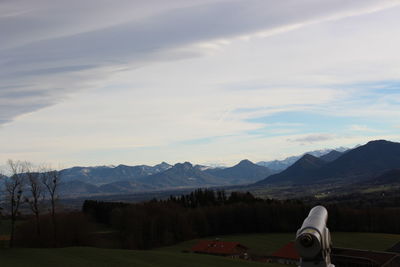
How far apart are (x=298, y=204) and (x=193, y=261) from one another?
73.8m

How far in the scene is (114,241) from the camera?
3664 inches

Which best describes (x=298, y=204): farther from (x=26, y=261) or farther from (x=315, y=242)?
(x=315, y=242)

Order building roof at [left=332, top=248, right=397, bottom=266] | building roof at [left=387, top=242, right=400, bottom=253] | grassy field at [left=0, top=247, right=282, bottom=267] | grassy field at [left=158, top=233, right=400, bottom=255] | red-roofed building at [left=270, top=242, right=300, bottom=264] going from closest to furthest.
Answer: grassy field at [left=0, top=247, right=282, bottom=267] < building roof at [left=332, top=248, right=397, bottom=266] < red-roofed building at [left=270, top=242, right=300, bottom=264] < building roof at [left=387, top=242, right=400, bottom=253] < grassy field at [left=158, top=233, right=400, bottom=255]

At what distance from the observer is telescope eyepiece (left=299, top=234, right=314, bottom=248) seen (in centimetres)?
1109

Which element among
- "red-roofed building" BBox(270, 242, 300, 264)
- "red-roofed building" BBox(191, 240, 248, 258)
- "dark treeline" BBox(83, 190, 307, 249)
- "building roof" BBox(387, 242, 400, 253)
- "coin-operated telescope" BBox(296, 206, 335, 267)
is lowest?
"building roof" BBox(387, 242, 400, 253)

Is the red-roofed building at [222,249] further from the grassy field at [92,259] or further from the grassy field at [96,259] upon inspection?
the grassy field at [92,259]

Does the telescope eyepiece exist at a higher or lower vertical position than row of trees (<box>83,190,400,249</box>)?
higher

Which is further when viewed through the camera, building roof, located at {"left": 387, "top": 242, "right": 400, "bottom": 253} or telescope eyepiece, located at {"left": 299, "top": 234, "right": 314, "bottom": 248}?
building roof, located at {"left": 387, "top": 242, "right": 400, "bottom": 253}

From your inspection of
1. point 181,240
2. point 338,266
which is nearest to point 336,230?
point 181,240

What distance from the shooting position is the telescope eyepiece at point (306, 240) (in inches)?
437

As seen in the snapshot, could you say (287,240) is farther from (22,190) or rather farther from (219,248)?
(22,190)

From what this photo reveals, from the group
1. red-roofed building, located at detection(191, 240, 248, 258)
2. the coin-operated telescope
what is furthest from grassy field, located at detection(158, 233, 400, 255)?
the coin-operated telescope

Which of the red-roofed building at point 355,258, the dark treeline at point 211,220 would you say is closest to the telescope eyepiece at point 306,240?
the red-roofed building at point 355,258

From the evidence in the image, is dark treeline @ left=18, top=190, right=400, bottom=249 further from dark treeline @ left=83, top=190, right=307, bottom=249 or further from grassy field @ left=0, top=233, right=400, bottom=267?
grassy field @ left=0, top=233, right=400, bottom=267
